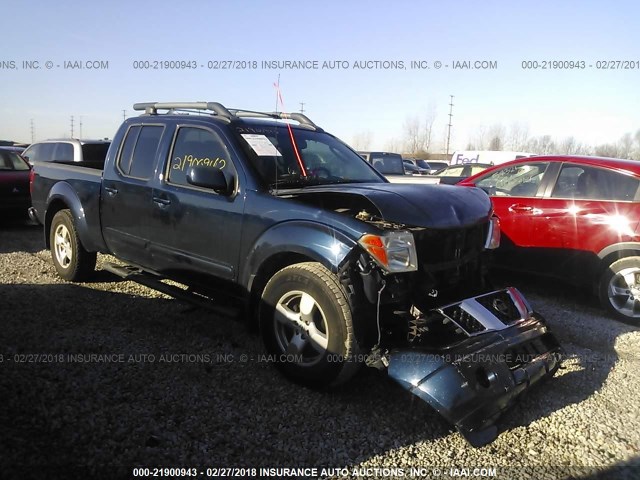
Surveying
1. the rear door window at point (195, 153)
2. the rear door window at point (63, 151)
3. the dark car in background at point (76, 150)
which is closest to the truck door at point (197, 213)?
the rear door window at point (195, 153)

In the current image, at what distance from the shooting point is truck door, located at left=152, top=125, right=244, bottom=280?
3938 mm

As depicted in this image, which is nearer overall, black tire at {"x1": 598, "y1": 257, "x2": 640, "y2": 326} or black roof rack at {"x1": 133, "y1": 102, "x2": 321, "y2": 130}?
black roof rack at {"x1": 133, "y1": 102, "x2": 321, "y2": 130}

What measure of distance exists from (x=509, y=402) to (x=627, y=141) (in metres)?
59.6

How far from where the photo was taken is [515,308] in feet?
11.8

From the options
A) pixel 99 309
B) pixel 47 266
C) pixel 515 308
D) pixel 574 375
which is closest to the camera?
pixel 515 308

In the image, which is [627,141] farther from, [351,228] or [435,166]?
[351,228]

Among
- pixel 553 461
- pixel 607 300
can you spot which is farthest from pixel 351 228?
pixel 607 300

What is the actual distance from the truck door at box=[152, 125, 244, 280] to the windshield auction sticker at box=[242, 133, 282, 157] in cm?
20

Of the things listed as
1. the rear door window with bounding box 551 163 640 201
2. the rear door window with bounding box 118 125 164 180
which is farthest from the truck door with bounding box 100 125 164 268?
the rear door window with bounding box 551 163 640 201

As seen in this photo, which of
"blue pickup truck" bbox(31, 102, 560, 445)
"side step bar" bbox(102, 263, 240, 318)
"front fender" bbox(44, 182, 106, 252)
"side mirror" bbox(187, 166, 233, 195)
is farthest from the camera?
"front fender" bbox(44, 182, 106, 252)

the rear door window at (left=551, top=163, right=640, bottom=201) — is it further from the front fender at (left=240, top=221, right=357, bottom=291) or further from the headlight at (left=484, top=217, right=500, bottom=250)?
the front fender at (left=240, top=221, right=357, bottom=291)

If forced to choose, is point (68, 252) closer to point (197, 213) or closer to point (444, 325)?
point (197, 213)

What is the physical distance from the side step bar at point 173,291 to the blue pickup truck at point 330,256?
0.35ft

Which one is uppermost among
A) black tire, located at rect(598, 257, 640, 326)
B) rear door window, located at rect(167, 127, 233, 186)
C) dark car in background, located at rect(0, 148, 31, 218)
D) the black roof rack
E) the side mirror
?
the black roof rack
